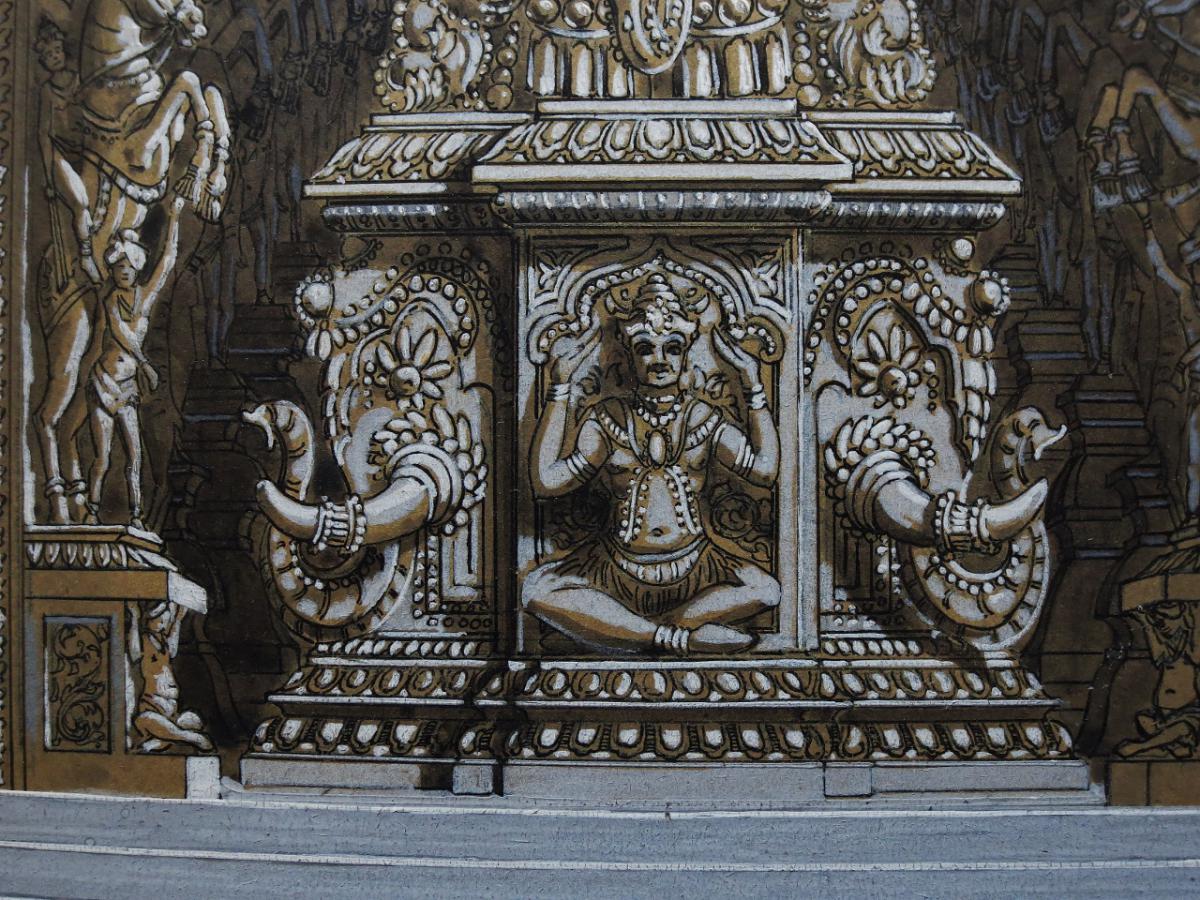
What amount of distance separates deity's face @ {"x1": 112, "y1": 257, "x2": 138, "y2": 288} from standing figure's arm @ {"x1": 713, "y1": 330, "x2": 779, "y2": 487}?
192 centimetres

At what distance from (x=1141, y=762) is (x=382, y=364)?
2684 mm

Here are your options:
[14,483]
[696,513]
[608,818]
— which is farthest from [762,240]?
[14,483]

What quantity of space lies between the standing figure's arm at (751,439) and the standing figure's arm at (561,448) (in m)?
0.39

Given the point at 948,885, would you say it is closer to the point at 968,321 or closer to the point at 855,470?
the point at 855,470

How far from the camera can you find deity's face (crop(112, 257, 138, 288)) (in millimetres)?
3432

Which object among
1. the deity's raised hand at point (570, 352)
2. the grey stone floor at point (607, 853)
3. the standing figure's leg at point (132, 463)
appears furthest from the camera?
the standing figure's leg at point (132, 463)

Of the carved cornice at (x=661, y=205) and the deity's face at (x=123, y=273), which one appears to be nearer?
the carved cornice at (x=661, y=205)

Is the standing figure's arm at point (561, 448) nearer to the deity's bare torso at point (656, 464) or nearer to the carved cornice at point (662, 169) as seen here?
the deity's bare torso at point (656, 464)

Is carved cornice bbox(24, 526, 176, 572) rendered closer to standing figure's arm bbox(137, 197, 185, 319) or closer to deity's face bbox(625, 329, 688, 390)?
standing figure's arm bbox(137, 197, 185, 319)

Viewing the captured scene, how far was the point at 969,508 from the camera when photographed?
3.27 metres

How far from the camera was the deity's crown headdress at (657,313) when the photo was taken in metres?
3.21

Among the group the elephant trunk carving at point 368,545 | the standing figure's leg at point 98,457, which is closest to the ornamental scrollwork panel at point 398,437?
the elephant trunk carving at point 368,545

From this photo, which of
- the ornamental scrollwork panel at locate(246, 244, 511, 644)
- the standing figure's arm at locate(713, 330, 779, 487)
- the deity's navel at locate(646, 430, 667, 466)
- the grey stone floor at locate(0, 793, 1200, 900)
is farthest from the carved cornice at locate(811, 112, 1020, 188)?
the grey stone floor at locate(0, 793, 1200, 900)

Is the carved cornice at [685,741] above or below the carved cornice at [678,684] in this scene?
below
